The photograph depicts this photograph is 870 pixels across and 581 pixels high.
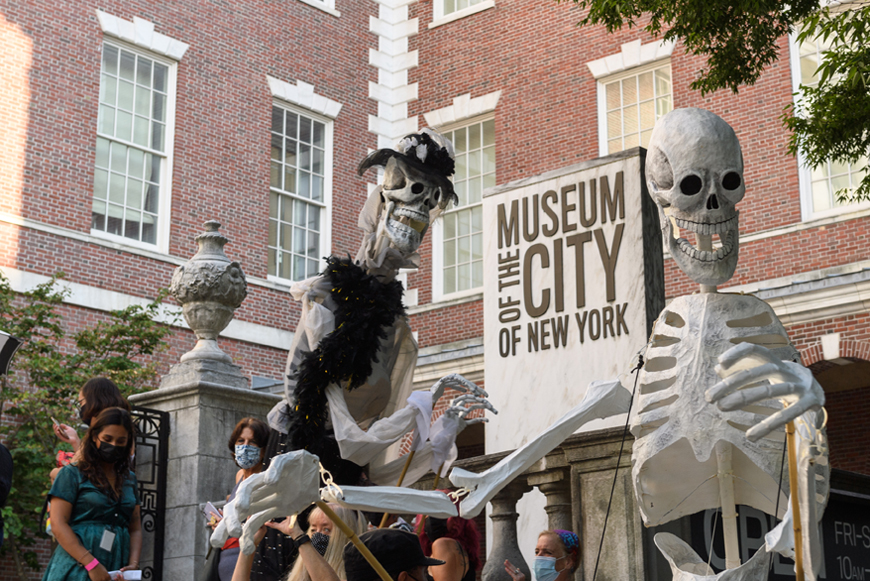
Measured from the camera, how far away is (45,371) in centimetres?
1201

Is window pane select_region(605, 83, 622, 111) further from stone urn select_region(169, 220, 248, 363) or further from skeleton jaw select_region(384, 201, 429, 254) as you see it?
skeleton jaw select_region(384, 201, 429, 254)

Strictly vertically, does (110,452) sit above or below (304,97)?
below

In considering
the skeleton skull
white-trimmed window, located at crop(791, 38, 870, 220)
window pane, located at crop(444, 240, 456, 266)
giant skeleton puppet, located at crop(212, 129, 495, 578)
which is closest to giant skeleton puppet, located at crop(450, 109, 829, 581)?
giant skeleton puppet, located at crop(212, 129, 495, 578)

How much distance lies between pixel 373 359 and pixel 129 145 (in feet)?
35.8

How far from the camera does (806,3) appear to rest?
695cm

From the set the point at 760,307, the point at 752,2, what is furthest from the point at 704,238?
the point at 752,2

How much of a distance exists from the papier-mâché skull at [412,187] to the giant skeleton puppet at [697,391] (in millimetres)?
1206

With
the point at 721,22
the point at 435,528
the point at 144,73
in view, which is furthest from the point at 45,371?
the point at 435,528

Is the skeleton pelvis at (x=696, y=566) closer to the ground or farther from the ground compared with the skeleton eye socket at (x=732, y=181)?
closer to the ground

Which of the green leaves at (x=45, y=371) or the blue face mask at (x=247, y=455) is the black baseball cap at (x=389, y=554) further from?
the green leaves at (x=45, y=371)

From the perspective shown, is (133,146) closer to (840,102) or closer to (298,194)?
(298,194)

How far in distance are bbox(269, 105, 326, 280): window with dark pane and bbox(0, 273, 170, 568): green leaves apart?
2.88 m

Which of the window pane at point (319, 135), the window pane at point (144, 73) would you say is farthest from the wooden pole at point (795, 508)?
the window pane at point (319, 135)

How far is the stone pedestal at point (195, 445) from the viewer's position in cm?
659
